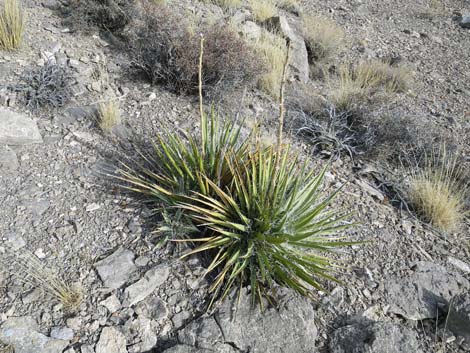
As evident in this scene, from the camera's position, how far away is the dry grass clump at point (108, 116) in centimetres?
416

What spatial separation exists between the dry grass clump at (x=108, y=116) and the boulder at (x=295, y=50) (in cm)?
310

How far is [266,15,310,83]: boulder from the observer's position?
633 centimetres

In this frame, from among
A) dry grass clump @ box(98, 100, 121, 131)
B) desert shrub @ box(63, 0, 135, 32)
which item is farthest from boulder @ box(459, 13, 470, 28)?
dry grass clump @ box(98, 100, 121, 131)

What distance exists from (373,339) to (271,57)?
14.3 feet

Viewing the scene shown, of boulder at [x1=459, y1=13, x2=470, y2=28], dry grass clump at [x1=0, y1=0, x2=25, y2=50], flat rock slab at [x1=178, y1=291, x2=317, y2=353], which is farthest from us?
boulder at [x1=459, y1=13, x2=470, y2=28]

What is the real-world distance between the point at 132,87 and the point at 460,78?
5.86 meters

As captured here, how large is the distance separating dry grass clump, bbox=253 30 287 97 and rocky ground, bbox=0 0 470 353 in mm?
195

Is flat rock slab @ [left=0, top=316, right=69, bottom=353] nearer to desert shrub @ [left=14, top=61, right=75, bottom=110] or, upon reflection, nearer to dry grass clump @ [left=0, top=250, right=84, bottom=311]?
dry grass clump @ [left=0, top=250, right=84, bottom=311]

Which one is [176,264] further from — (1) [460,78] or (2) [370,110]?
(1) [460,78]

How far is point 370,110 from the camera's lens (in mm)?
5324

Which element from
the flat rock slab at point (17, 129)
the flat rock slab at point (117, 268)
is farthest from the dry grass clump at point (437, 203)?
the flat rock slab at point (17, 129)

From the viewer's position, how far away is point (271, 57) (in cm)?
588

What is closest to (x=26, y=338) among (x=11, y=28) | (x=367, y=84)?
(x=11, y=28)

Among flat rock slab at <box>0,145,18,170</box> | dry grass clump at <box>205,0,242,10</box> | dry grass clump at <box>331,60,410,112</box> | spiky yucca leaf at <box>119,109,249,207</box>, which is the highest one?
dry grass clump at <box>205,0,242,10</box>
